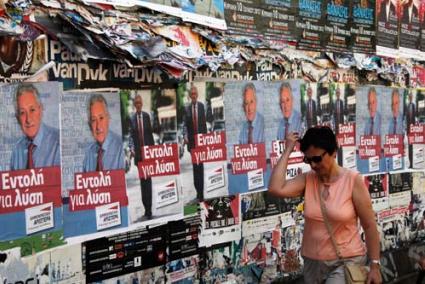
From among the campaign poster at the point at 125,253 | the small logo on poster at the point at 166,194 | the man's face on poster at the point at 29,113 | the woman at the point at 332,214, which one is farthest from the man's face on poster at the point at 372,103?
the man's face on poster at the point at 29,113

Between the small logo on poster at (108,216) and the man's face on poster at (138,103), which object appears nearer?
the small logo on poster at (108,216)

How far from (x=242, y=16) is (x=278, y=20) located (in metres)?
0.60

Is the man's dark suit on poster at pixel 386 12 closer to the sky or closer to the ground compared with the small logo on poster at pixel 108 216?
closer to the sky

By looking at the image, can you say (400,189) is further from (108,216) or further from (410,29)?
(108,216)

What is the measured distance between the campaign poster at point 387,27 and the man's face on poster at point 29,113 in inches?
195

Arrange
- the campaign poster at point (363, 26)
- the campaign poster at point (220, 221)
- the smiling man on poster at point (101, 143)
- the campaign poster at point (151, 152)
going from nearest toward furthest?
the smiling man on poster at point (101, 143), the campaign poster at point (151, 152), the campaign poster at point (220, 221), the campaign poster at point (363, 26)

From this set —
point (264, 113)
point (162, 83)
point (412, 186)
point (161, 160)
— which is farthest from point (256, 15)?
point (412, 186)

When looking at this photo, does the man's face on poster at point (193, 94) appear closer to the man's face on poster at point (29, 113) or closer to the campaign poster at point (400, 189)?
the man's face on poster at point (29, 113)

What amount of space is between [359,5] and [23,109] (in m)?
4.80

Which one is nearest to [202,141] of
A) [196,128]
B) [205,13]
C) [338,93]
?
[196,128]

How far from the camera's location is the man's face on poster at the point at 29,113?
12.9 feet

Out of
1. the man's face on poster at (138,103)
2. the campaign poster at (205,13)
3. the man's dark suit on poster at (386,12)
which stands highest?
the man's dark suit on poster at (386,12)

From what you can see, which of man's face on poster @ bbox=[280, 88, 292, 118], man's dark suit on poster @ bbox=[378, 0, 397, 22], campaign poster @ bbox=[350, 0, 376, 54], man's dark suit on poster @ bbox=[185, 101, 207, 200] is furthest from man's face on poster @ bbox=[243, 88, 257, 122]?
man's dark suit on poster @ bbox=[378, 0, 397, 22]

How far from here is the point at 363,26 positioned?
758 centimetres
